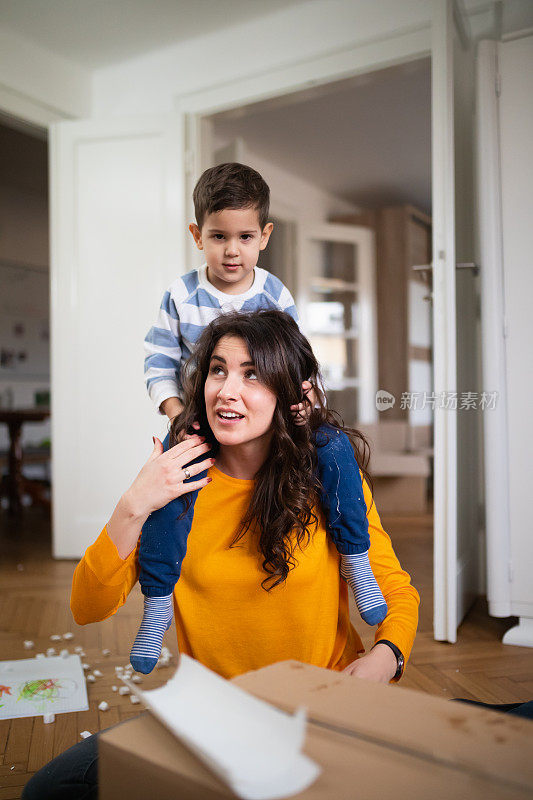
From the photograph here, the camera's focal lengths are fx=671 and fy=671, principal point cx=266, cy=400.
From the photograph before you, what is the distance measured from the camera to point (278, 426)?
915 millimetres

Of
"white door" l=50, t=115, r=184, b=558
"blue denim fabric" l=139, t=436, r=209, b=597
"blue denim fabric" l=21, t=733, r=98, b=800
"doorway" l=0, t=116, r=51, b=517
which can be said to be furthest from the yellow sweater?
"doorway" l=0, t=116, r=51, b=517

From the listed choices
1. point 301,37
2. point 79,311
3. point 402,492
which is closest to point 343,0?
point 301,37

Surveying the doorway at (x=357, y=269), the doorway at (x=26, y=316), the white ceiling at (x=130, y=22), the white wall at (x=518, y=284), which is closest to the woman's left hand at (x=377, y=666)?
the white ceiling at (x=130, y=22)

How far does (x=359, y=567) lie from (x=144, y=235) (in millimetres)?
1229

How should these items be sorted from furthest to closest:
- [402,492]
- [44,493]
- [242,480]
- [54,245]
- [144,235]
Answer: [44,493] → [402,492] → [54,245] → [144,235] → [242,480]

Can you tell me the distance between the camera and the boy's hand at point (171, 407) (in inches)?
41.9

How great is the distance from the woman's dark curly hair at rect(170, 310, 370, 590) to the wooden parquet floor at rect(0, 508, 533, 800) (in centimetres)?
47

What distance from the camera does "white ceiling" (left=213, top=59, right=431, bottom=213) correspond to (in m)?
2.28

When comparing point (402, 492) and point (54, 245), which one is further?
point (402, 492)

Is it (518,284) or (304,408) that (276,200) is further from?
(304,408)

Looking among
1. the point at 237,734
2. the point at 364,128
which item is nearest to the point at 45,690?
the point at 237,734

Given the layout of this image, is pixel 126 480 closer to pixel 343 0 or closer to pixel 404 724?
pixel 404 724

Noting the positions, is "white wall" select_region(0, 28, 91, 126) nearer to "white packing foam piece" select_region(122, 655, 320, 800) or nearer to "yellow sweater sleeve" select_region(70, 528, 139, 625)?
"yellow sweater sleeve" select_region(70, 528, 139, 625)

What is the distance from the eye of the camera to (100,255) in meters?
2.15
